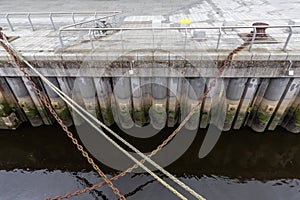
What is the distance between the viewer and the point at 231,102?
7.61 m

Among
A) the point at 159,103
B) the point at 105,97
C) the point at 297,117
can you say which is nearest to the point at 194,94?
the point at 159,103

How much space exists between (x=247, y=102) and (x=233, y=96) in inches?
27.6

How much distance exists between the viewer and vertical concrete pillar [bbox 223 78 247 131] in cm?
705

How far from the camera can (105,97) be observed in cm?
782

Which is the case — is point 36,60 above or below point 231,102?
above

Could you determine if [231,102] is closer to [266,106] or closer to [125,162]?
[266,106]

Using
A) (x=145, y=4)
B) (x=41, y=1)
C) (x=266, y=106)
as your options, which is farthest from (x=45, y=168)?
(x=41, y=1)

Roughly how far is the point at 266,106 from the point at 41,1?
18.2 m

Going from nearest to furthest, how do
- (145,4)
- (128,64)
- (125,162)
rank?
(128,64) → (125,162) → (145,4)

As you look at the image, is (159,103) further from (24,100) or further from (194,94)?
(24,100)

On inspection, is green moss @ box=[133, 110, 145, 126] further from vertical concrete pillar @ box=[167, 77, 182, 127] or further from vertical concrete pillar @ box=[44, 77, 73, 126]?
vertical concrete pillar @ box=[44, 77, 73, 126]

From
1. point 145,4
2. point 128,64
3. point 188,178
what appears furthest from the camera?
point 145,4

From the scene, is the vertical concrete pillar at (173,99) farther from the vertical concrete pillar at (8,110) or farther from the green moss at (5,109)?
the green moss at (5,109)

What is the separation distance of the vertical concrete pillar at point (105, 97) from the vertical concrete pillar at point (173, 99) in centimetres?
233
